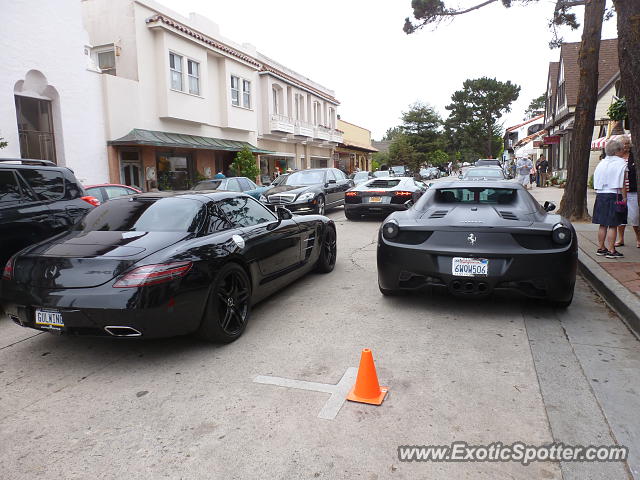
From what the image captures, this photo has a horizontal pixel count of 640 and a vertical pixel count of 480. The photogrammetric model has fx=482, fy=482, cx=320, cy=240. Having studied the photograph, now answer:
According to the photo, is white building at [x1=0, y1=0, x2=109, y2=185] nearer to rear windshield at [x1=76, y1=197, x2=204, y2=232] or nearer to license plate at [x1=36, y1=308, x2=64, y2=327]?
rear windshield at [x1=76, y1=197, x2=204, y2=232]

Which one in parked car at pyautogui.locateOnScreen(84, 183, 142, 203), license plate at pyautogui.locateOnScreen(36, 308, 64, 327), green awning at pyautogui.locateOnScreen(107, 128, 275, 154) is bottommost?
license plate at pyautogui.locateOnScreen(36, 308, 64, 327)

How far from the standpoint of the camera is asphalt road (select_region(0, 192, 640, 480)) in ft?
8.43

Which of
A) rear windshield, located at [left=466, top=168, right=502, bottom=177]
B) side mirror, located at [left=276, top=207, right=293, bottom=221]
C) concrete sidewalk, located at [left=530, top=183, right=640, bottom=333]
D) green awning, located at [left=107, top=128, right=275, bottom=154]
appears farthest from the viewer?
rear windshield, located at [left=466, top=168, right=502, bottom=177]

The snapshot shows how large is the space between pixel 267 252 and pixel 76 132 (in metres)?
13.7

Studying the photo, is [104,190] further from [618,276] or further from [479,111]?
[479,111]

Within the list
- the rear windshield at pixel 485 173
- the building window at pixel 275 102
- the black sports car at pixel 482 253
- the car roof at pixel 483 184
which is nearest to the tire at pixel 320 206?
the rear windshield at pixel 485 173

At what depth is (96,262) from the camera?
3746 millimetres

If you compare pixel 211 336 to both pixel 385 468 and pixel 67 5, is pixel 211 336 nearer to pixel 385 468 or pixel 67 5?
pixel 385 468

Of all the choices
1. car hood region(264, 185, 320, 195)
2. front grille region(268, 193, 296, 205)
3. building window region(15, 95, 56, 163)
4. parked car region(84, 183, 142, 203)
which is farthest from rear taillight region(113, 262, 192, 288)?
building window region(15, 95, 56, 163)

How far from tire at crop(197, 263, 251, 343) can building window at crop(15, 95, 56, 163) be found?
13.0 m

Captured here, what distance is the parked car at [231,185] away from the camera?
1399cm

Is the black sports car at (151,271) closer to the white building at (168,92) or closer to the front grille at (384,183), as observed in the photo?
the front grille at (384,183)

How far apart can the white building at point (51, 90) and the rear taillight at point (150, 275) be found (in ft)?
40.4

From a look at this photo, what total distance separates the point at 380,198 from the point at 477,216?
27.3 ft
